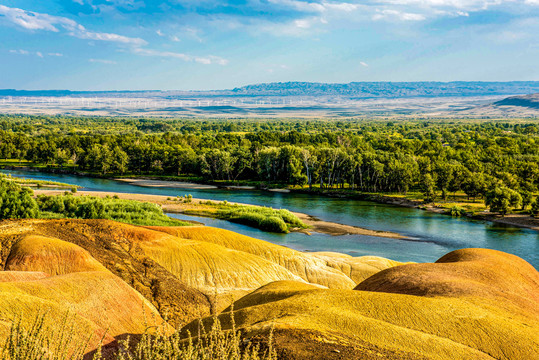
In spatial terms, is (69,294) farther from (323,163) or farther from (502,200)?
(323,163)

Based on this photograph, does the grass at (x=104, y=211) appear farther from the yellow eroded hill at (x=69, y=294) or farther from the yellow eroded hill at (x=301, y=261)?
the yellow eroded hill at (x=69, y=294)

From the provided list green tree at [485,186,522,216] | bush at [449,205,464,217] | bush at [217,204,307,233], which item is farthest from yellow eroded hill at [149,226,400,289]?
green tree at [485,186,522,216]

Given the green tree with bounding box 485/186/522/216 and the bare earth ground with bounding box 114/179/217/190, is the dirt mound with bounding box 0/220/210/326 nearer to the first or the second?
the green tree with bounding box 485/186/522/216

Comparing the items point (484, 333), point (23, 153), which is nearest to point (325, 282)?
point (484, 333)

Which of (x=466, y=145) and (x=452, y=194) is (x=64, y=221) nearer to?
(x=452, y=194)

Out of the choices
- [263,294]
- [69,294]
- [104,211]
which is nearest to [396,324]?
[263,294]

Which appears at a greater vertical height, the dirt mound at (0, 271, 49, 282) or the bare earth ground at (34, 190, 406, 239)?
the dirt mound at (0, 271, 49, 282)
